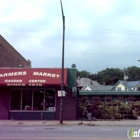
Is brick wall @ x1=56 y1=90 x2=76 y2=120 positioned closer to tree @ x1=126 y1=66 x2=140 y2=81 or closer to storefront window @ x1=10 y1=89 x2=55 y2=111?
storefront window @ x1=10 y1=89 x2=55 y2=111

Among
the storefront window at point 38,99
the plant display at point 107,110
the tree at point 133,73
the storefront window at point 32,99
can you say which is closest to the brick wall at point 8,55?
the storefront window at point 32,99

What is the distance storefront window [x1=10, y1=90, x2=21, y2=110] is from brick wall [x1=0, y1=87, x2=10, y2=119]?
15.6 inches

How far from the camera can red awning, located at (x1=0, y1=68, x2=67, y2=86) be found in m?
23.7

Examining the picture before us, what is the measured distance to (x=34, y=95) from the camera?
25.0 m

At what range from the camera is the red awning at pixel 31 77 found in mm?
23703

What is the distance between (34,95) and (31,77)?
5.98ft

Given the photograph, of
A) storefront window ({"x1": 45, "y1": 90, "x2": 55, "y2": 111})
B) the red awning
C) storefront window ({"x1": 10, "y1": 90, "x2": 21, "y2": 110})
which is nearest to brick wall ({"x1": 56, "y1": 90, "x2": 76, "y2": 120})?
storefront window ({"x1": 45, "y1": 90, "x2": 55, "y2": 111})

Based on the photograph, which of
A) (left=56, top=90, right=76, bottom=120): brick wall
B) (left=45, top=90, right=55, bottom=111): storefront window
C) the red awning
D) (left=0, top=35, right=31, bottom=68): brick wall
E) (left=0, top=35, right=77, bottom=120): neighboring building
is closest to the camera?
the red awning

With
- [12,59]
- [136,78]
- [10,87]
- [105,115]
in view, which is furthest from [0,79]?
[136,78]

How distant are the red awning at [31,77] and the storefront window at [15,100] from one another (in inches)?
58.6

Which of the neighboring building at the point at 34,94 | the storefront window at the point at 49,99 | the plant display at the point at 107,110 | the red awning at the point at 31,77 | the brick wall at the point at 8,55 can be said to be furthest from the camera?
the brick wall at the point at 8,55

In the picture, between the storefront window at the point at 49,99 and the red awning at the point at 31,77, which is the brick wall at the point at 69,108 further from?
the red awning at the point at 31,77

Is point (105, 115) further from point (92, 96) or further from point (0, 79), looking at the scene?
point (92, 96)

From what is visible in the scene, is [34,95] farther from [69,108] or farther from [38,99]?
[69,108]
